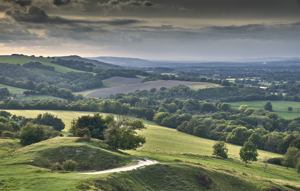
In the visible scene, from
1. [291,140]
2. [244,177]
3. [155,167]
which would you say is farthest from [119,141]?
[291,140]

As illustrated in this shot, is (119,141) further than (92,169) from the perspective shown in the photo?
Yes

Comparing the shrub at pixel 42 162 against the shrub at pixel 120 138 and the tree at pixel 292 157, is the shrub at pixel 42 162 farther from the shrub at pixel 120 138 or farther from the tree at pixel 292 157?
the tree at pixel 292 157

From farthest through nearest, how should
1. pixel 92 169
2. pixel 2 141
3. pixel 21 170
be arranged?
pixel 2 141
pixel 92 169
pixel 21 170

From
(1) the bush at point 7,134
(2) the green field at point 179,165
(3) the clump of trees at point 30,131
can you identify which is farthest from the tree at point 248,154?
(1) the bush at point 7,134

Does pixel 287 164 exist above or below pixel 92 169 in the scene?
below

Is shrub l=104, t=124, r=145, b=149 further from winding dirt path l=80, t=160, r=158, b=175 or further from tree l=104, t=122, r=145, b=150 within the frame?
winding dirt path l=80, t=160, r=158, b=175

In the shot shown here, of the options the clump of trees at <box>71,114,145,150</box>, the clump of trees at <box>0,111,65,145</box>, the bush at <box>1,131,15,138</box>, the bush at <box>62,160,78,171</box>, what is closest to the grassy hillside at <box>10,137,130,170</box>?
the bush at <box>62,160,78,171</box>

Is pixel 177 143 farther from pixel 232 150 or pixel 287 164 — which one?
pixel 287 164

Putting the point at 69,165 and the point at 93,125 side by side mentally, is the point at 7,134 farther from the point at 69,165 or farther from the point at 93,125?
the point at 69,165

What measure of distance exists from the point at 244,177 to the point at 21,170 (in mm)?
50328

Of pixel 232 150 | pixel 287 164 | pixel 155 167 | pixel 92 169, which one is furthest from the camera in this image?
pixel 232 150

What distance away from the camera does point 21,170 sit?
78.6m

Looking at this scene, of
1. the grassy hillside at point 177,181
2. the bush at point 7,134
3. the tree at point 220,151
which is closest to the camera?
the grassy hillside at point 177,181

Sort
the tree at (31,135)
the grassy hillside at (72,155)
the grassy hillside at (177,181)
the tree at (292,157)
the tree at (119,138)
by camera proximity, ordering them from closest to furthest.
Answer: the grassy hillside at (177,181)
the grassy hillside at (72,155)
the tree at (119,138)
the tree at (31,135)
the tree at (292,157)
